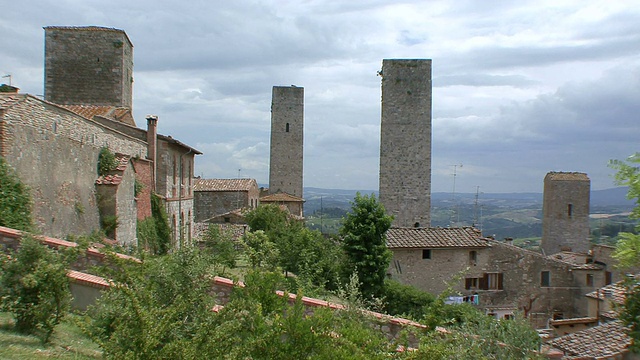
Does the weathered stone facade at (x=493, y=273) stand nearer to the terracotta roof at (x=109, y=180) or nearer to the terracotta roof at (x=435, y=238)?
the terracotta roof at (x=435, y=238)

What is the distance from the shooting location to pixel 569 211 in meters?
42.5

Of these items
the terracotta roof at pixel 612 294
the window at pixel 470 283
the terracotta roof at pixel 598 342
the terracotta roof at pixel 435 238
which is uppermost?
the terracotta roof at pixel 435 238

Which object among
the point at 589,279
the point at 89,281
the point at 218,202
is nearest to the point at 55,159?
the point at 89,281

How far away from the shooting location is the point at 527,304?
87.2ft

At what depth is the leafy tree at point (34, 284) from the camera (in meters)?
7.10

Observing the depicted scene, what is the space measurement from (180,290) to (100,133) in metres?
10.3

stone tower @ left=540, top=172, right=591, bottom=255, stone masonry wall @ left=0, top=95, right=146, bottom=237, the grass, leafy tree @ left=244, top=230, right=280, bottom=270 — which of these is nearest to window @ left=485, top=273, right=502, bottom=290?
leafy tree @ left=244, top=230, right=280, bottom=270

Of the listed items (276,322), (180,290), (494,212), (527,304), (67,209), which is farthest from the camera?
(494,212)

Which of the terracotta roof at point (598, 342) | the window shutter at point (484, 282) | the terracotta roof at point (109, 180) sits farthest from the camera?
the window shutter at point (484, 282)

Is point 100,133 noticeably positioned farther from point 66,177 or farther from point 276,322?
point 276,322

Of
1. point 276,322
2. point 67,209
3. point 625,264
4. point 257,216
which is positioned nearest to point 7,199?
point 67,209

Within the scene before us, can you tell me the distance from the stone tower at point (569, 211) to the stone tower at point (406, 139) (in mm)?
14979

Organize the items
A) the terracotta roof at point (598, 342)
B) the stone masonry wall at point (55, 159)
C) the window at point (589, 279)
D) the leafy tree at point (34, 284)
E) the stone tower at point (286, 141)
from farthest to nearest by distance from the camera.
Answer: the stone tower at point (286, 141) → the window at point (589, 279) → the terracotta roof at point (598, 342) → the stone masonry wall at point (55, 159) → the leafy tree at point (34, 284)

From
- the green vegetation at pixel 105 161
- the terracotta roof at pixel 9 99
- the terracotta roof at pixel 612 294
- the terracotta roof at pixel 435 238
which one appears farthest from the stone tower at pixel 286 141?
the terracotta roof at pixel 9 99
